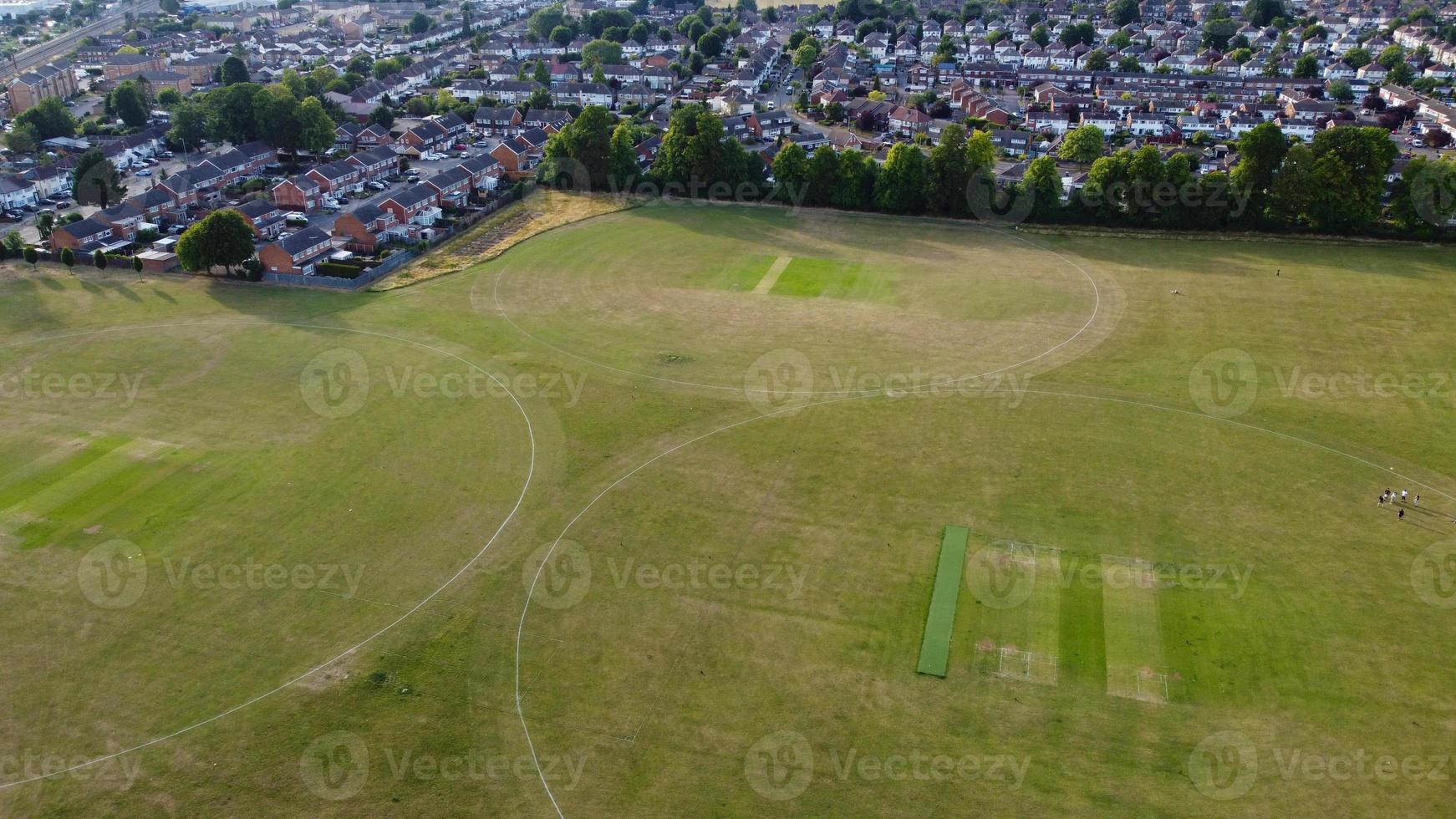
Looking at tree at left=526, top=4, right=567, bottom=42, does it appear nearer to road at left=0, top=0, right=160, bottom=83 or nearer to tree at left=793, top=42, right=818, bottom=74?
tree at left=793, top=42, right=818, bottom=74

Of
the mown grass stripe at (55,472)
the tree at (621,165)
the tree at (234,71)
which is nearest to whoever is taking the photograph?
the mown grass stripe at (55,472)

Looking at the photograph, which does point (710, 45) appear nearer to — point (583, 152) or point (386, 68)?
point (386, 68)

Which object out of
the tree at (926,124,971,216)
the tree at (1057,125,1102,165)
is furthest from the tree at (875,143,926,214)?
the tree at (1057,125,1102,165)

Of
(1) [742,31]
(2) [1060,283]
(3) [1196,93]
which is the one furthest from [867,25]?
(2) [1060,283]

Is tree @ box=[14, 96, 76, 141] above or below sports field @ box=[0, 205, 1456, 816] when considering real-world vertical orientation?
above

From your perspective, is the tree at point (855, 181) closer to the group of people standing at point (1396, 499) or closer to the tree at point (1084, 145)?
the tree at point (1084, 145)

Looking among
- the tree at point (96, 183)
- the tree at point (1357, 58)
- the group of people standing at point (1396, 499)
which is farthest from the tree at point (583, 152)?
the tree at point (1357, 58)

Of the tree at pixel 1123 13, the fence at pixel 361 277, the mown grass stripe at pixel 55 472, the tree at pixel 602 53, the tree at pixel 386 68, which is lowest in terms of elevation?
the mown grass stripe at pixel 55 472
